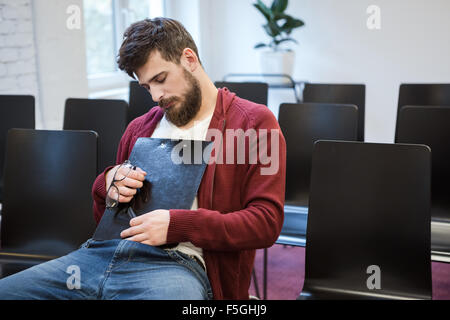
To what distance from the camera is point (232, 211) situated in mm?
1240

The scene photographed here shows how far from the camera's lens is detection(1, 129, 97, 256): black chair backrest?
1.57 m

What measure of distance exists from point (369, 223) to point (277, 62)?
105 inches

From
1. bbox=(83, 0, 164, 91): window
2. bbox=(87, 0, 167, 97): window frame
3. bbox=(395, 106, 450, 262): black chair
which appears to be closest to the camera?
bbox=(395, 106, 450, 262): black chair

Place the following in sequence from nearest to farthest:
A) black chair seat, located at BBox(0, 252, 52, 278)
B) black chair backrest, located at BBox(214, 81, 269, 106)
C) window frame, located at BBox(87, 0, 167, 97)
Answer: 1. black chair seat, located at BBox(0, 252, 52, 278)
2. black chair backrest, located at BBox(214, 81, 269, 106)
3. window frame, located at BBox(87, 0, 167, 97)

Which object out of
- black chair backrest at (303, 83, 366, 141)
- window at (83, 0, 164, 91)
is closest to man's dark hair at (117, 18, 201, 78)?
black chair backrest at (303, 83, 366, 141)

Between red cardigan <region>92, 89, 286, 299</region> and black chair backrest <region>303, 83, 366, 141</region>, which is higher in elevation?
black chair backrest <region>303, 83, 366, 141</region>

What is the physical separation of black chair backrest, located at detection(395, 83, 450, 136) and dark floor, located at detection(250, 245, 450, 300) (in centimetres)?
87

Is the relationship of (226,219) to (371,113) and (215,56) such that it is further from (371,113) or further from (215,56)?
(215,56)

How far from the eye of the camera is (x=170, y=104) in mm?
1301

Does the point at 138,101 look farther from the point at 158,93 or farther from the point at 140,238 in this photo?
the point at 140,238

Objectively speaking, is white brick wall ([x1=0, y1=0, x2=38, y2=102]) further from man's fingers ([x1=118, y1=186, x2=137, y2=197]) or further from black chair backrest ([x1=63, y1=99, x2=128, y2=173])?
man's fingers ([x1=118, y1=186, x2=137, y2=197])

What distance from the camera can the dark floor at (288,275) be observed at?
2.23 meters

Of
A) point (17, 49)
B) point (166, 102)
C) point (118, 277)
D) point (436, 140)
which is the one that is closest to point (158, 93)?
point (166, 102)

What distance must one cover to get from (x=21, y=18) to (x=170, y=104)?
1748mm
